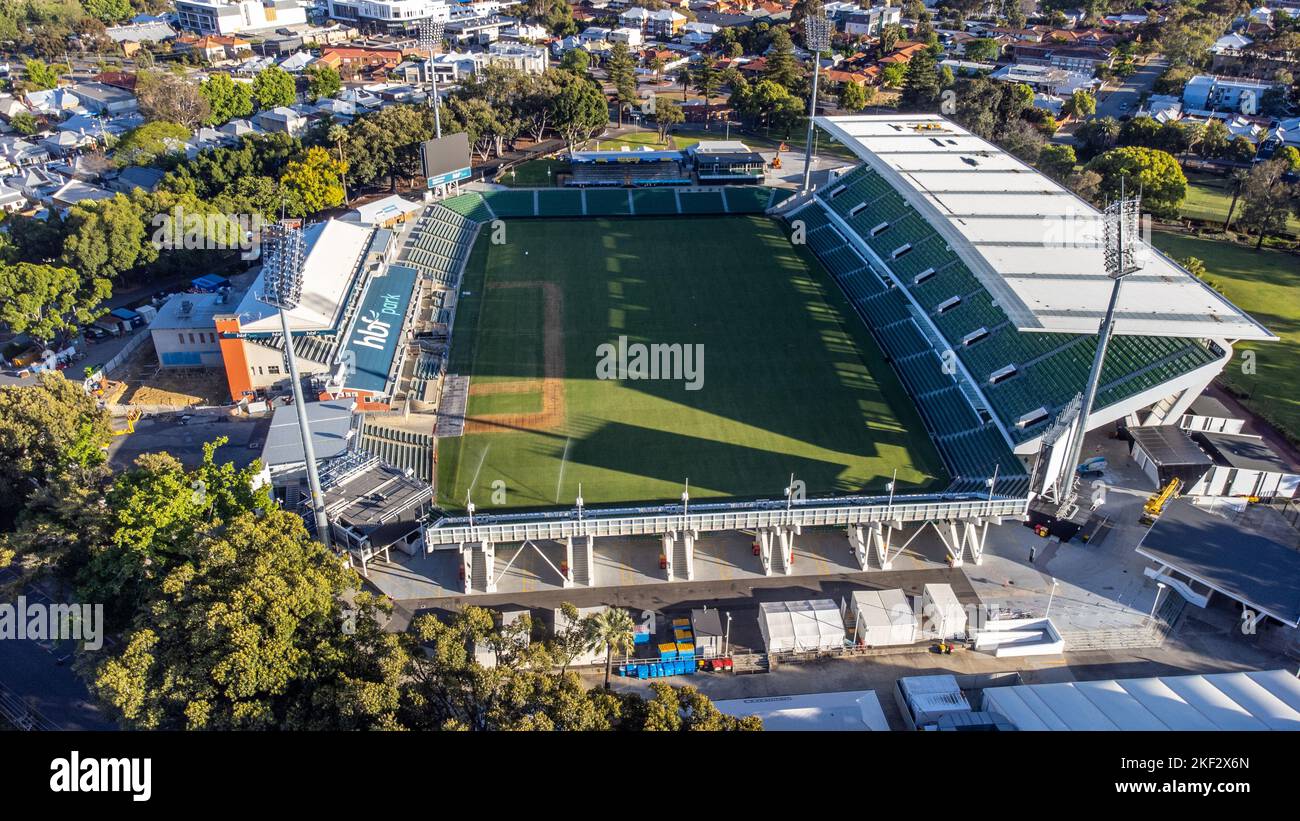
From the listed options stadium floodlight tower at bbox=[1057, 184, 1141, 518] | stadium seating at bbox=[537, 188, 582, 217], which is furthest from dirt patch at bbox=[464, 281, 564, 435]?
stadium floodlight tower at bbox=[1057, 184, 1141, 518]

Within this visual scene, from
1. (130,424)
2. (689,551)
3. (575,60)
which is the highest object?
(575,60)

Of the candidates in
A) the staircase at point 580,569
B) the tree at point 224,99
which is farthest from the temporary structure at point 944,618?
the tree at point 224,99

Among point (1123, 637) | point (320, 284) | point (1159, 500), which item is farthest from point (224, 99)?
point (1123, 637)

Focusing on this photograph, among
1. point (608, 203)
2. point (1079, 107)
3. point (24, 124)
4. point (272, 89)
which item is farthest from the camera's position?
point (272, 89)

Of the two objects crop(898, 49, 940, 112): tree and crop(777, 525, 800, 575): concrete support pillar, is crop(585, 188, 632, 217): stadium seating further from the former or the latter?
crop(898, 49, 940, 112): tree

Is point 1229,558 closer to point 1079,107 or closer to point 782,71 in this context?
point 782,71

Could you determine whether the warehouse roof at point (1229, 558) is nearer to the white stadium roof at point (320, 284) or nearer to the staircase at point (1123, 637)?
the staircase at point (1123, 637)
